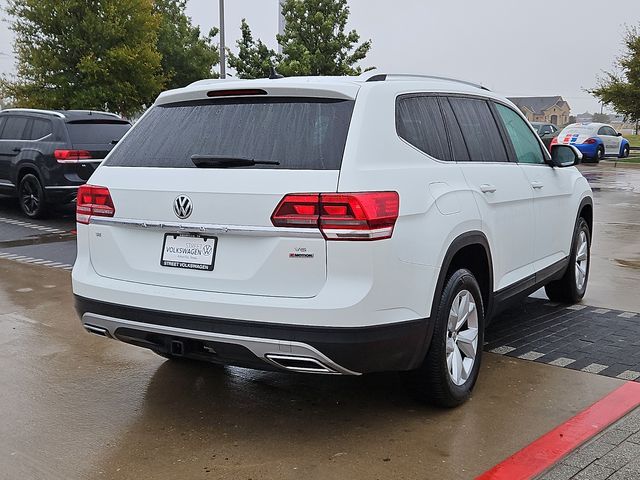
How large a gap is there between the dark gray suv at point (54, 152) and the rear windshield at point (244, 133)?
7851mm

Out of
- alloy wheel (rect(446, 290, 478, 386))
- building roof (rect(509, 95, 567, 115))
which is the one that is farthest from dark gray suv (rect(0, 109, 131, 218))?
building roof (rect(509, 95, 567, 115))

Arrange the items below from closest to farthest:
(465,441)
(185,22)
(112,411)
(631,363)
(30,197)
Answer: (465,441), (112,411), (631,363), (30,197), (185,22)

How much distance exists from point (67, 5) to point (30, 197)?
11307mm

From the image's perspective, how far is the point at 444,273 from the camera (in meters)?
3.93

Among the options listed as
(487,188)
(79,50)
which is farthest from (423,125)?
(79,50)

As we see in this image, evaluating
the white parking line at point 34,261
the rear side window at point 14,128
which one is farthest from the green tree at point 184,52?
the white parking line at point 34,261

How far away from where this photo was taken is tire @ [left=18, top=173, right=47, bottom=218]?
11977 millimetres

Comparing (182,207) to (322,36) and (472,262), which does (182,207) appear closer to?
(472,262)

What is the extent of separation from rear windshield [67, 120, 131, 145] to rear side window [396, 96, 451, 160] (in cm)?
850

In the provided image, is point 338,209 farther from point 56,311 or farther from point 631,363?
point 56,311

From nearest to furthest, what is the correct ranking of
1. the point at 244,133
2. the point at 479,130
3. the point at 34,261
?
the point at 244,133 < the point at 479,130 < the point at 34,261

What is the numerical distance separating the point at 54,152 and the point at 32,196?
100 cm

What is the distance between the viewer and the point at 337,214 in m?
3.42

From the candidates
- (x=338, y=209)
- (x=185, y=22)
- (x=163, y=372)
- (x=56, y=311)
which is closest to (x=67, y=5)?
(x=185, y=22)
